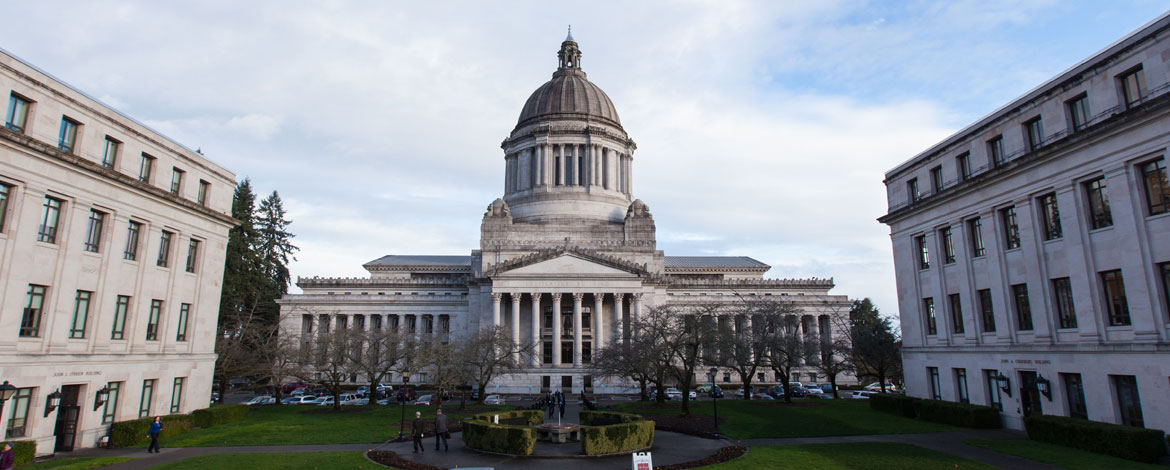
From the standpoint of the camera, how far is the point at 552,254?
6669 centimetres

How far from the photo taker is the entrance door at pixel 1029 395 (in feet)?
93.2

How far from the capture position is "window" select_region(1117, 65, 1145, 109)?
23.7 m

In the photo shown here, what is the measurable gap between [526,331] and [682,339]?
3077 cm

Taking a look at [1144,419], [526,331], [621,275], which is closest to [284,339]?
[526,331]

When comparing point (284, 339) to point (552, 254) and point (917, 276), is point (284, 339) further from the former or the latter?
point (917, 276)

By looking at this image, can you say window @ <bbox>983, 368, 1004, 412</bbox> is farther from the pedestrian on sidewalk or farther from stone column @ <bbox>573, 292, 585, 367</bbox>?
stone column @ <bbox>573, 292, 585, 367</bbox>

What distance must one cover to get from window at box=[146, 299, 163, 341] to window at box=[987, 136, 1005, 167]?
42.2 meters

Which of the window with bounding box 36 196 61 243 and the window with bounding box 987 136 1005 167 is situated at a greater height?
the window with bounding box 987 136 1005 167

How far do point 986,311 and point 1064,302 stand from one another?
4.80 meters

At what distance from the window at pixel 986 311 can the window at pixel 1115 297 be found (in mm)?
6166

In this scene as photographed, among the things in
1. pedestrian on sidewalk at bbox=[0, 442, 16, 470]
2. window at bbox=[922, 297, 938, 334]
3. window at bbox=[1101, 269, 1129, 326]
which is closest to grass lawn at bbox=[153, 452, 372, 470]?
pedestrian on sidewalk at bbox=[0, 442, 16, 470]

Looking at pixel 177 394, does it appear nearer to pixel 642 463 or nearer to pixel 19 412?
pixel 19 412

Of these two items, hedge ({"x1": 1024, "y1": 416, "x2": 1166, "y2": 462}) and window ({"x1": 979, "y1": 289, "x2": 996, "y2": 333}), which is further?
window ({"x1": 979, "y1": 289, "x2": 996, "y2": 333})

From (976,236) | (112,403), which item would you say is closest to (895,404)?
(976,236)
